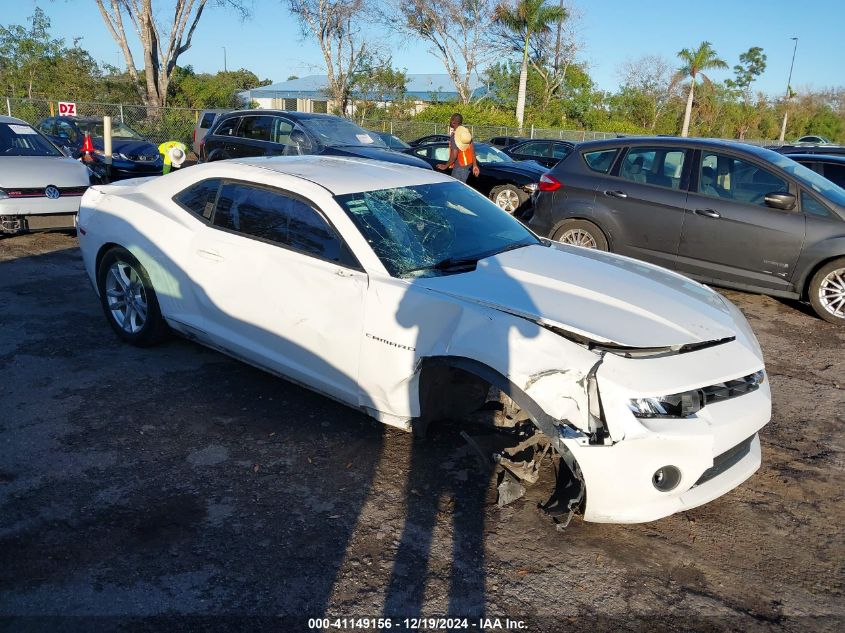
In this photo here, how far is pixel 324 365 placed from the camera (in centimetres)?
391

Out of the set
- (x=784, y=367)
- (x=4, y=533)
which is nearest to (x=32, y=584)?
(x=4, y=533)

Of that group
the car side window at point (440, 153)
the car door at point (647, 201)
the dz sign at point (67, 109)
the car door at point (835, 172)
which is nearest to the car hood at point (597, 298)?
the car door at point (647, 201)

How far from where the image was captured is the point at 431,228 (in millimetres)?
4199

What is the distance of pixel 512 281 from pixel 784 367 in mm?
3283

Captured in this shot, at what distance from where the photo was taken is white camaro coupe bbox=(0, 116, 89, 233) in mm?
8328

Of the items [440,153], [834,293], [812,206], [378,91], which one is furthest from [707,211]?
[378,91]

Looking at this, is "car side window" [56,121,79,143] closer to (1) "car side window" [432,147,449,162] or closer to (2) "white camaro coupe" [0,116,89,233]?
(2) "white camaro coupe" [0,116,89,233]

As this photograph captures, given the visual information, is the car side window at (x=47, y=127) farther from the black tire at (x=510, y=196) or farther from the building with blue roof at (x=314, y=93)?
the building with blue roof at (x=314, y=93)

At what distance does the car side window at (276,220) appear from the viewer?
4.01 m

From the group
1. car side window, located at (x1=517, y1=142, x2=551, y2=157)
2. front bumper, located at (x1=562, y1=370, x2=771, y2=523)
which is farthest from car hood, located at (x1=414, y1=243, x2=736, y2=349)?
car side window, located at (x1=517, y1=142, x2=551, y2=157)

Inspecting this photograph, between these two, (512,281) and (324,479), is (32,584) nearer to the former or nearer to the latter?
(324,479)

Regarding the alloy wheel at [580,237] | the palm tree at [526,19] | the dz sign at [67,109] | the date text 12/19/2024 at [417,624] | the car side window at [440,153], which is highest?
the palm tree at [526,19]

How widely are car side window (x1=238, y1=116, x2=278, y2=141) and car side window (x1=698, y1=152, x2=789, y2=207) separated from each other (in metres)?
7.05

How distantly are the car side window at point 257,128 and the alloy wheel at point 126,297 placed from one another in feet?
21.8
